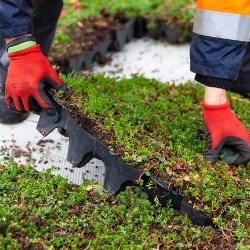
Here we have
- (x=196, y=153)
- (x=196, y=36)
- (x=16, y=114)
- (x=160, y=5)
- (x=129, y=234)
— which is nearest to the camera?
(x=129, y=234)

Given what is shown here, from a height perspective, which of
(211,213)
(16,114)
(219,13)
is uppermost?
(219,13)

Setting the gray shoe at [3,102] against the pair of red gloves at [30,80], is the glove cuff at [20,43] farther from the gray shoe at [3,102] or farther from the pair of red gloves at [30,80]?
the gray shoe at [3,102]

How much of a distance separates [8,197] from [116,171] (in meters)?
0.55

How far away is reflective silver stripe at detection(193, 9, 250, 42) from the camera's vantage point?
2.68 meters

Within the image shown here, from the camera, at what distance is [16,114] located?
3.84 m

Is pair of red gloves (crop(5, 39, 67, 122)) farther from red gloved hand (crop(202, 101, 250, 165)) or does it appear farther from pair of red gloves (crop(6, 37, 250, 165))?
red gloved hand (crop(202, 101, 250, 165))

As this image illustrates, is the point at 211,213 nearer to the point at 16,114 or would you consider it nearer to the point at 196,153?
the point at 196,153

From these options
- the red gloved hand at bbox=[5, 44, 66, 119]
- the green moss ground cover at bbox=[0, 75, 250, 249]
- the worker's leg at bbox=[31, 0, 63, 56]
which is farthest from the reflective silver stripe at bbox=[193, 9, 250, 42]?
the worker's leg at bbox=[31, 0, 63, 56]

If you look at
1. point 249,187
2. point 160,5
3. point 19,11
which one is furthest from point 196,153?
point 160,5

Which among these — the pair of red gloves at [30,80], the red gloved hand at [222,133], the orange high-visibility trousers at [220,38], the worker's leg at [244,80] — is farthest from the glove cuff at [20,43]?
the worker's leg at [244,80]

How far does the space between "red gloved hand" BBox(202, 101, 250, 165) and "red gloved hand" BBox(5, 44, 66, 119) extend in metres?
0.82

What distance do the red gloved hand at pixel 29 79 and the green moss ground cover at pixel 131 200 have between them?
0.61 ft

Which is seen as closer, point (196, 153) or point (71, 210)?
point (71, 210)

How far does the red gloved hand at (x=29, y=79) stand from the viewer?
2.95 metres
